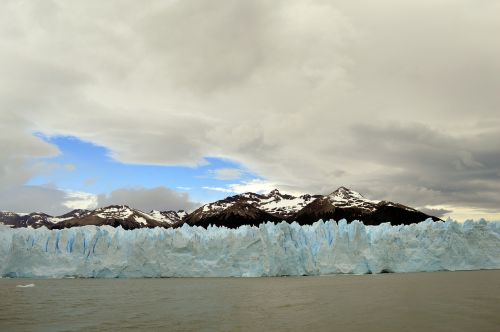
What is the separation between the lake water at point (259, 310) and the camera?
14.3 meters

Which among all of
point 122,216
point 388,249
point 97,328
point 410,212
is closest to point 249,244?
point 388,249

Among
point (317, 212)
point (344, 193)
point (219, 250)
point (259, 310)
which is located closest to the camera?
point (259, 310)

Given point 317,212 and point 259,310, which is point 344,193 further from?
point 259,310

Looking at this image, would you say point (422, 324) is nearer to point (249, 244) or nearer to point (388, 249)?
point (249, 244)

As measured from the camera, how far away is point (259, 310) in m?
18.2

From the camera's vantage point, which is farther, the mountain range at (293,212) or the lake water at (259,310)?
the mountain range at (293,212)

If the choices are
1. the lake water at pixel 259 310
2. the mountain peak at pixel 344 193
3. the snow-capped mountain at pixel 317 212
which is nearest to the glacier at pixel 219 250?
the lake water at pixel 259 310

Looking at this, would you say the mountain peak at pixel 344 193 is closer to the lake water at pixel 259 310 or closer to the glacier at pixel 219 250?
the glacier at pixel 219 250

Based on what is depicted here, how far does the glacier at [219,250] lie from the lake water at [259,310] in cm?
1280

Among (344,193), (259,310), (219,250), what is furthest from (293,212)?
(259,310)

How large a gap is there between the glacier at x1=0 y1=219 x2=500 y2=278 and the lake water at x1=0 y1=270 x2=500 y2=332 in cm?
1280

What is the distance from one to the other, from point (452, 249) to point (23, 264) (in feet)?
134

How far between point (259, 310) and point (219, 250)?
2160 cm

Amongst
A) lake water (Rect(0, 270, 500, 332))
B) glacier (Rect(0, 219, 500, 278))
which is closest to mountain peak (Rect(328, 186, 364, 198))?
glacier (Rect(0, 219, 500, 278))
